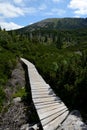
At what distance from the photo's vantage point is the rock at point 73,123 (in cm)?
1070

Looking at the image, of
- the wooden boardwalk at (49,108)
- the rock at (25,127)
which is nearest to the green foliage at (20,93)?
the wooden boardwalk at (49,108)

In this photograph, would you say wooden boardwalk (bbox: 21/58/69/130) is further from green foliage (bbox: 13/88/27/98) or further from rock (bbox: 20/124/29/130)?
green foliage (bbox: 13/88/27/98)

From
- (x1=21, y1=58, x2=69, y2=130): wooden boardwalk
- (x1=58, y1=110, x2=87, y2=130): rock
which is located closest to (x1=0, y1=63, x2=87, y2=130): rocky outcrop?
(x1=58, y1=110, x2=87, y2=130): rock

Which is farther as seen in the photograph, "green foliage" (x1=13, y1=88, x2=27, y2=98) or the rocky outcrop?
"green foliage" (x1=13, y1=88, x2=27, y2=98)

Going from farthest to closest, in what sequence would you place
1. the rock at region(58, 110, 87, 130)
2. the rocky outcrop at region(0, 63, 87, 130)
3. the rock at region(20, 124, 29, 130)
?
the rock at region(20, 124, 29, 130) < the rocky outcrop at region(0, 63, 87, 130) < the rock at region(58, 110, 87, 130)

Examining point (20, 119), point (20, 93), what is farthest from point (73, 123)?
point (20, 93)

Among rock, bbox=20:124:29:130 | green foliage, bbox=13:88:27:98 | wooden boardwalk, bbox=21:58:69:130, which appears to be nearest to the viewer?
wooden boardwalk, bbox=21:58:69:130

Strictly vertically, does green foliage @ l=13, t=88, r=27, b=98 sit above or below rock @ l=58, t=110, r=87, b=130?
below

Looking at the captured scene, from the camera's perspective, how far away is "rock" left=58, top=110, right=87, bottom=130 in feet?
35.1

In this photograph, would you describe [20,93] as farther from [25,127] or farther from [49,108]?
[25,127]

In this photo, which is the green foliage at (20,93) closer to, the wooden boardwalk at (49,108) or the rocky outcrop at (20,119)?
the rocky outcrop at (20,119)

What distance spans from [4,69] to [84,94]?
15.0 m

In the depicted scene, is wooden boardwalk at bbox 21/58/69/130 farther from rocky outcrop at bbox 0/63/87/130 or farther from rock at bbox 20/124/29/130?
rock at bbox 20/124/29/130

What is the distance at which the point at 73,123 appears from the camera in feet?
36.6
